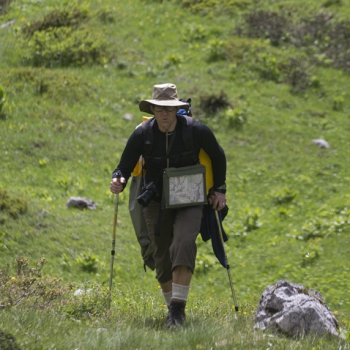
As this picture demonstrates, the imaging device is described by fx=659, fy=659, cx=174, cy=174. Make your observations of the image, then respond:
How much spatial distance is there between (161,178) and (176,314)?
132 centimetres

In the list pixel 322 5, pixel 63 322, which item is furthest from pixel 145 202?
pixel 322 5

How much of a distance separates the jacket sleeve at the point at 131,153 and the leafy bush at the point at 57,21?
55.4ft

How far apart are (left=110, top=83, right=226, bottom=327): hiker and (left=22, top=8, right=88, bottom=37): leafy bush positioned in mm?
16947

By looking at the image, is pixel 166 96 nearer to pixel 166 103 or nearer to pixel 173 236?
pixel 166 103

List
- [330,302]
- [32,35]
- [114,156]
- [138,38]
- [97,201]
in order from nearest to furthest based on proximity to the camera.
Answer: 1. [330,302]
2. [97,201]
3. [114,156]
4. [32,35]
5. [138,38]

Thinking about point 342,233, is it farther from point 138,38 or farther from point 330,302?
point 138,38

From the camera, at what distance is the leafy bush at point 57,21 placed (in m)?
22.7

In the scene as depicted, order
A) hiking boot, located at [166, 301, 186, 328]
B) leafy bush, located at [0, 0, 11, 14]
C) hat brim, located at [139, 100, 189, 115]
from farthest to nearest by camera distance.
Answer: leafy bush, located at [0, 0, 11, 14] < hat brim, located at [139, 100, 189, 115] < hiking boot, located at [166, 301, 186, 328]

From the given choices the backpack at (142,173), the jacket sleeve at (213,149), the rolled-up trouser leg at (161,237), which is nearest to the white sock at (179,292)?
the rolled-up trouser leg at (161,237)

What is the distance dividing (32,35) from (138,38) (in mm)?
3788

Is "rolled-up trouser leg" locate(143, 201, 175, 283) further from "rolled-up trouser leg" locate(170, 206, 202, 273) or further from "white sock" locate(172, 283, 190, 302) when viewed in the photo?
"white sock" locate(172, 283, 190, 302)

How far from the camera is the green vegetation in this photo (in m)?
6.26

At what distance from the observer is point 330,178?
14.8 meters

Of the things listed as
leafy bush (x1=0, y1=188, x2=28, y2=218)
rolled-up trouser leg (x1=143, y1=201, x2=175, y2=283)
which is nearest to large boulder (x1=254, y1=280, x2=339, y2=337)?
rolled-up trouser leg (x1=143, y1=201, x2=175, y2=283)
